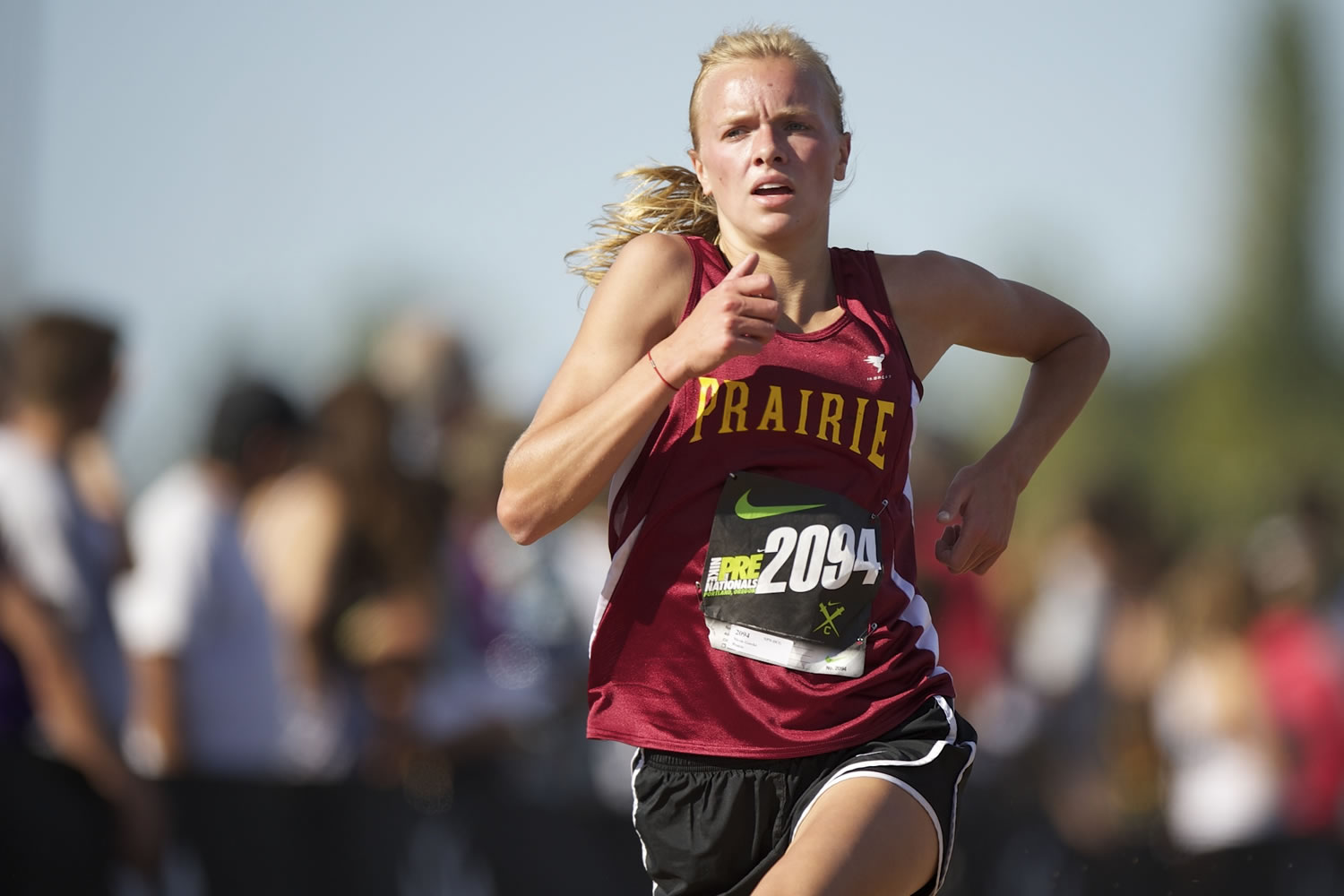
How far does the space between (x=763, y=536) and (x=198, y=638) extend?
10.5 feet

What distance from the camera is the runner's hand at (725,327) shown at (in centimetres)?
288

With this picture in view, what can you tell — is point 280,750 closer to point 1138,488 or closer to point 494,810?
point 494,810

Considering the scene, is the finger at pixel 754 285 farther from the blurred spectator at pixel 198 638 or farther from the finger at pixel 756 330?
the blurred spectator at pixel 198 638

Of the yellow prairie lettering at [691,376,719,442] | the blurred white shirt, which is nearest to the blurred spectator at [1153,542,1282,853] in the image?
the blurred white shirt

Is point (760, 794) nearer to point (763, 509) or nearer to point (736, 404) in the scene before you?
point (763, 509)

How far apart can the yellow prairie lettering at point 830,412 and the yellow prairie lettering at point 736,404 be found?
15 cm

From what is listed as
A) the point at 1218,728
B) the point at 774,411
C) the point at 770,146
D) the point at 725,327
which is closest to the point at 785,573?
the point at 774,411

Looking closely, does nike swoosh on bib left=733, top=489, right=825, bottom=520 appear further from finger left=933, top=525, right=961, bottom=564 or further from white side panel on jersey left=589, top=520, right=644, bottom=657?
finger left=933, top=525, right=961, bottom=564

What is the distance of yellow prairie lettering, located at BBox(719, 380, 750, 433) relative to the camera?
3225 millimetres

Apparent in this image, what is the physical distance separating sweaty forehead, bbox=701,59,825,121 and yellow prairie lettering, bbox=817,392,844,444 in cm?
59

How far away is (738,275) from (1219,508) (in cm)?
5724

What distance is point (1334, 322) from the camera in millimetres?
62406

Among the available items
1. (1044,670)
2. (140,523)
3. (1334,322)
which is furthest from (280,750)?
(1334,322)

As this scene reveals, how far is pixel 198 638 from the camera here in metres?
5.75
